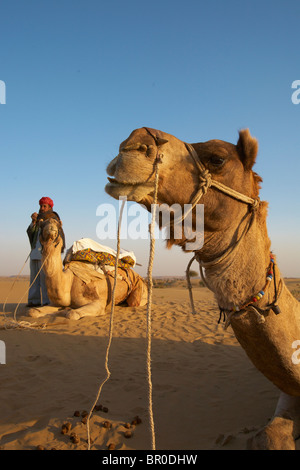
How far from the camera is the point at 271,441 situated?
89.7 inches

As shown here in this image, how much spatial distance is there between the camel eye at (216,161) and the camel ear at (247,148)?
0.18m

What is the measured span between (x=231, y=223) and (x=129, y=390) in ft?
9.62

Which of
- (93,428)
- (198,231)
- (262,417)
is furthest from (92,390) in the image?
(198,231)

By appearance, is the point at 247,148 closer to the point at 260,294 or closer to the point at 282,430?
the point at 260,294

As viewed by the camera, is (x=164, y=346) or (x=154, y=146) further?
(x=164, y=346)

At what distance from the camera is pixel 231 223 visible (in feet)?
7.06

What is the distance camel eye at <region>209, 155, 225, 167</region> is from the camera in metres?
2.12

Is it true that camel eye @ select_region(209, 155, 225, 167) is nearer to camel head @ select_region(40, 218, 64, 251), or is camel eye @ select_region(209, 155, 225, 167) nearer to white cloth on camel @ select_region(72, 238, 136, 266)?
camel head @ select_region(40, 218, 64, 251)

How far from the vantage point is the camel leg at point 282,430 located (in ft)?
7.48

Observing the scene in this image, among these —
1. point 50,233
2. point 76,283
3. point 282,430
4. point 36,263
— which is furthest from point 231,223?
point 36,263

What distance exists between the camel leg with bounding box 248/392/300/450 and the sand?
1.23 ft

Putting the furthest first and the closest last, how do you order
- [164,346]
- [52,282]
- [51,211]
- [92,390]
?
[51,211], [52,282], [164,346], [92,390]
